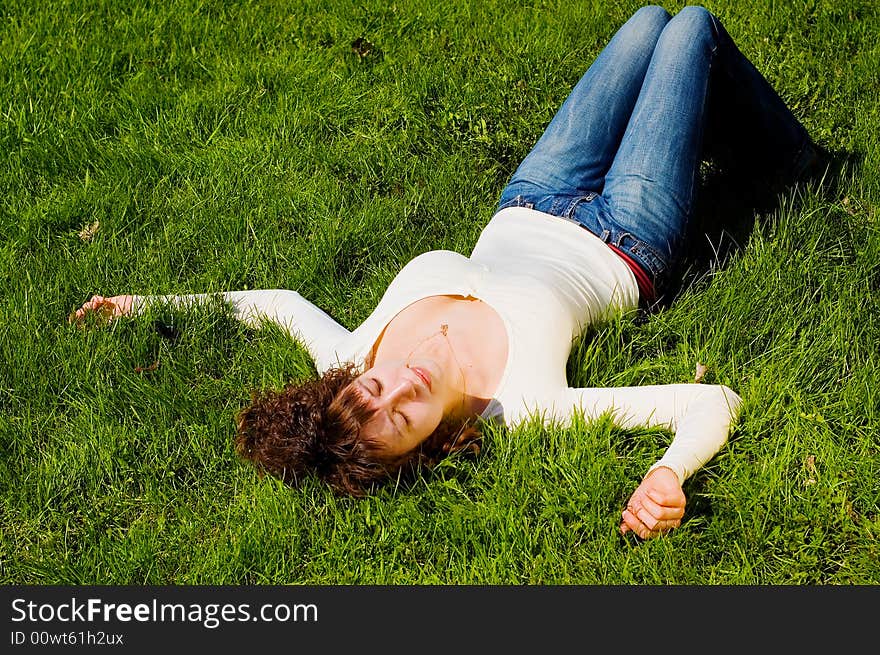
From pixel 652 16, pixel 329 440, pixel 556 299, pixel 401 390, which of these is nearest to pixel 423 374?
pixel 401 390

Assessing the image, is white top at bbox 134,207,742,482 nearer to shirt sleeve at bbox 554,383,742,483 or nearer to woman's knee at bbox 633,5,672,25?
shirt sleeve at bbox 554,383,742,483

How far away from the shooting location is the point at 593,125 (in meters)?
4.20

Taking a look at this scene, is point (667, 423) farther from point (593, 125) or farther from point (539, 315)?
point (593, 125)

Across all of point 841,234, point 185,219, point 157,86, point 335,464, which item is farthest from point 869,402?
point 157,86

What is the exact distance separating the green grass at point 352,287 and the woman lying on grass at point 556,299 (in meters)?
0.15

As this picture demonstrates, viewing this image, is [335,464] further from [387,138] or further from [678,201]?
[387,138]

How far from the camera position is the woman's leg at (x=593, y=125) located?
164 inches

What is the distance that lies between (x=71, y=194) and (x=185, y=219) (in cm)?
73

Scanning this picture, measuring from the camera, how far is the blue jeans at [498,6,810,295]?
3.91 meters

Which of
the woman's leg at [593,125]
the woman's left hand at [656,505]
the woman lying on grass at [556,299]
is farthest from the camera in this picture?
the woman's leg at [593,125]

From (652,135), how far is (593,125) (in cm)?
32

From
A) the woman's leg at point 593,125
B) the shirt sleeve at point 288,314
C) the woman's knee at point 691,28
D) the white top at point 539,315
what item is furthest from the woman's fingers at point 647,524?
the woman's knee at point 691,28

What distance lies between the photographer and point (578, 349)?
368 centimetres

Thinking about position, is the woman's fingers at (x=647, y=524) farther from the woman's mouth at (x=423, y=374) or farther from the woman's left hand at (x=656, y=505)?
the woman's mouth at (x=423, y=374)
